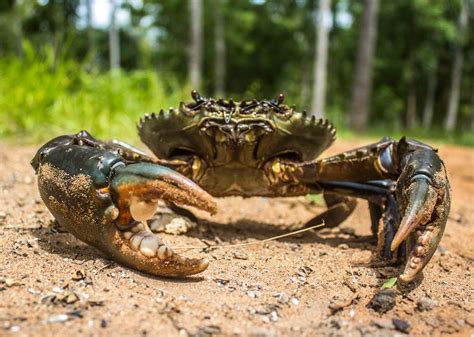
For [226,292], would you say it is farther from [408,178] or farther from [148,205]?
[408,178]

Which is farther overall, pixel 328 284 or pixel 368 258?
pixel 368 258

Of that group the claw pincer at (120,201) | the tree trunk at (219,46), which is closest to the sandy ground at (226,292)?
the claw pincer at (120,201)

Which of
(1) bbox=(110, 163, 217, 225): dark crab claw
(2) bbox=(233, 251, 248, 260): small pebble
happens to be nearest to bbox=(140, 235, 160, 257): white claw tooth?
(1) bbox=(110, 163, 217, 225): dark crab claw

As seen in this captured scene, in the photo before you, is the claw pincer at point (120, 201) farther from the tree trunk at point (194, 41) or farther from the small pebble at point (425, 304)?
the tree trunk at point (194, 41)

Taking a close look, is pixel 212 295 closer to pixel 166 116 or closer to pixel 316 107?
pixel 166 116

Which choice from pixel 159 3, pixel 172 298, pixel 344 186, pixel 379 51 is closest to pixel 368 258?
pixel 344 186

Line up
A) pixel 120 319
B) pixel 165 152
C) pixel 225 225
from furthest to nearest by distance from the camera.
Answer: pixel 225 225 < pixel 165 152 < pixel 120 319

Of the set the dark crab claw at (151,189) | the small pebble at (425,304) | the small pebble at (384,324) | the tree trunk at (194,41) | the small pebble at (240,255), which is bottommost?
the small pebble at (240,255)
